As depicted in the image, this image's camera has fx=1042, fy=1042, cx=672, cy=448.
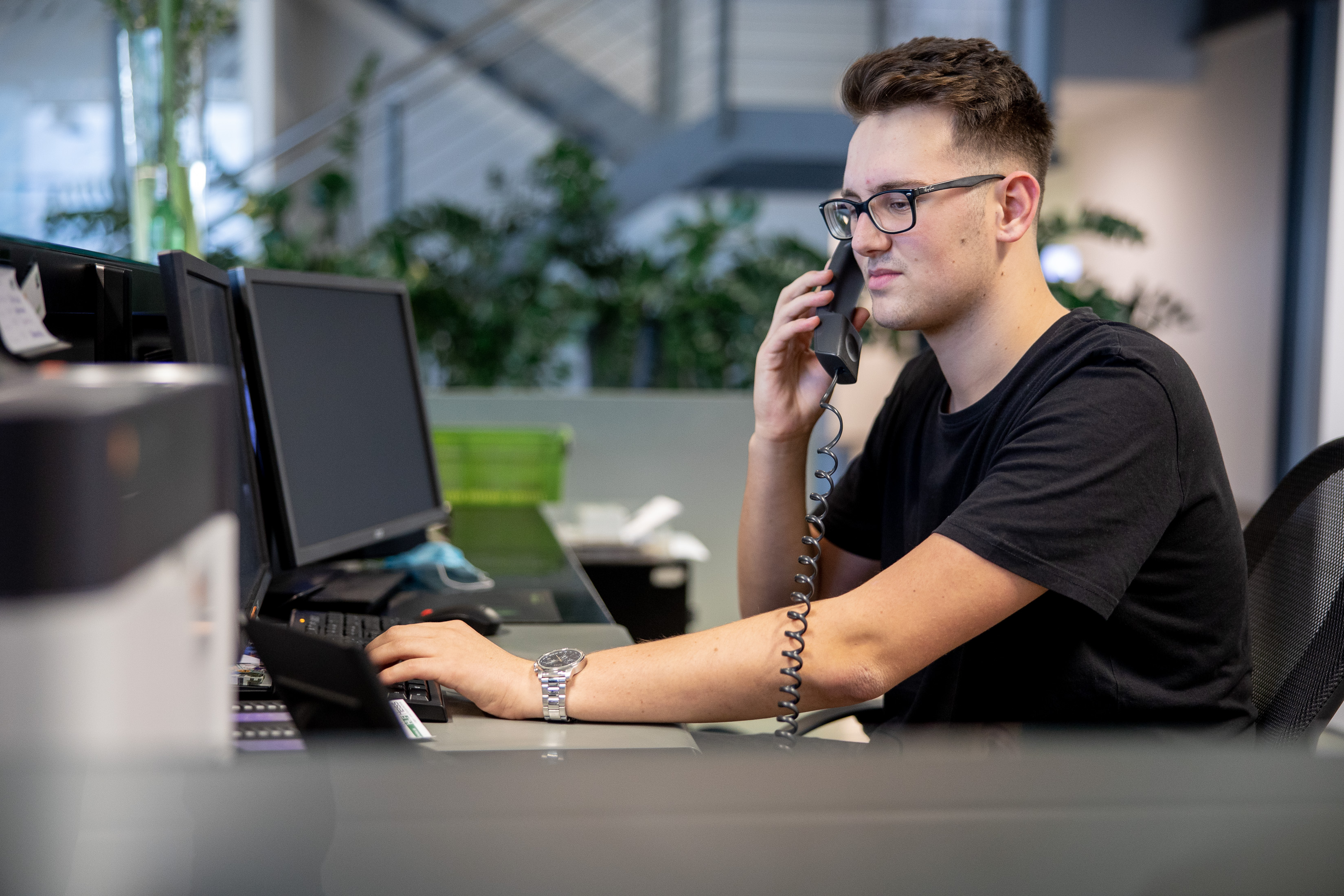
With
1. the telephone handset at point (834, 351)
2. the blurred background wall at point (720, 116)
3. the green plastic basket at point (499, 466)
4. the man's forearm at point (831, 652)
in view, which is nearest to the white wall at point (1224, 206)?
the blurred background wall at point (720, 116)

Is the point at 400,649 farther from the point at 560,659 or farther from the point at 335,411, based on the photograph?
the point at 335,411

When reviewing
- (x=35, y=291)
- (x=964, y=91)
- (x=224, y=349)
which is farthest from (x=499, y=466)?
(x=35, y=291)

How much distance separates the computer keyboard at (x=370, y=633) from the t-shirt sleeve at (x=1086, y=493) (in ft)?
1.58

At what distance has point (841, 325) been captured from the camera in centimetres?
129

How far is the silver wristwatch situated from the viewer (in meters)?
0.92

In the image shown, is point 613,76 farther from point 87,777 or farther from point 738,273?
point 87,777

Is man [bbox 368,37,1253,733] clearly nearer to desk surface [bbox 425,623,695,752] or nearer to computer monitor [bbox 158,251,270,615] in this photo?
desk surface [bbox 425,623,695,752]

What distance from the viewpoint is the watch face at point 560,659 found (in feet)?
3.07

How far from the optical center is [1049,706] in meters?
1.05

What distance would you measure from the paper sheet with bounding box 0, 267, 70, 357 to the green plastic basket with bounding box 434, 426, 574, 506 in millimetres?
1589

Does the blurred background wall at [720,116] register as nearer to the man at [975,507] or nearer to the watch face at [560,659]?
the man at [975,507]

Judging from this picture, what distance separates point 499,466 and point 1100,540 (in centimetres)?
168

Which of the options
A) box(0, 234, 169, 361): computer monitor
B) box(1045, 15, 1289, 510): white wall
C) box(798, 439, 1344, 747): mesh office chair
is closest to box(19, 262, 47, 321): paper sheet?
box(0, 234, 169, 361): computer monitor

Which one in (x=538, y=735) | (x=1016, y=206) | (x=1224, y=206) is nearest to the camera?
(x=538, y=735)
